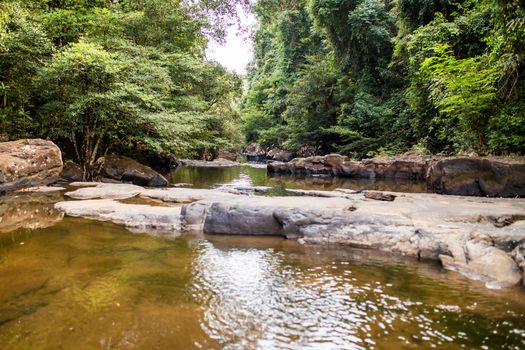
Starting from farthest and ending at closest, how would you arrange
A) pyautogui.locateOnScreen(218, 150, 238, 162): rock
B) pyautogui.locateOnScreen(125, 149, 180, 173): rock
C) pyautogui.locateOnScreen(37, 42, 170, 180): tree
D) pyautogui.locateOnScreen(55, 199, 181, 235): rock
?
1. pyautogui.locateOnScreen(218, 150, 238, 162): rock
2. pyautogui.locateOnScreen(125, 149, 180, 173): rock
3. pyautogui.locateOnScreen(37, 42, 170, 180): tree
4. pyautogui.locateOnScreen(55, 199, 181, 235): rock

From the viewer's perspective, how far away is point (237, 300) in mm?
3146

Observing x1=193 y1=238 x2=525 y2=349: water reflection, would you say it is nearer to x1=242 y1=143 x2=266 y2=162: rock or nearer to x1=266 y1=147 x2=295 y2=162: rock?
x1=266 y1=147 x2=295 y2=162: rock

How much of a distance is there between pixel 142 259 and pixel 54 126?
961cm

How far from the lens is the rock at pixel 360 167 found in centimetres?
1516

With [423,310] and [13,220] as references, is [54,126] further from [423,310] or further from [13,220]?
[423,310]

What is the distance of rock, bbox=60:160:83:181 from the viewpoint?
12013 mm

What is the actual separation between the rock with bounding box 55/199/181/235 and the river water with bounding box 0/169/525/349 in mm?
911

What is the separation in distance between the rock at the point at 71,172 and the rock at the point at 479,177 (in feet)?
38.3

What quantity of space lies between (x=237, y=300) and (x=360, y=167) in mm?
15045

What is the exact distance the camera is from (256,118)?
40.9m

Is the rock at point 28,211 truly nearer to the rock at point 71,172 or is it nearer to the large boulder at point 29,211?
the large boulder at point 29,211

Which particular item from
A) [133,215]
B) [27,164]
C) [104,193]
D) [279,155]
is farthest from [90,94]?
[279,155]

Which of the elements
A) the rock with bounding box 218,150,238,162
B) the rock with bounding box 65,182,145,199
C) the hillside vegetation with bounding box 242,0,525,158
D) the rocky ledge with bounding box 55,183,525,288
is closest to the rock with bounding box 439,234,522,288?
the rocky ledge with bounding box 55,183,525,288

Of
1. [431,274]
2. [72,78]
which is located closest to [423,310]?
[431,274]
